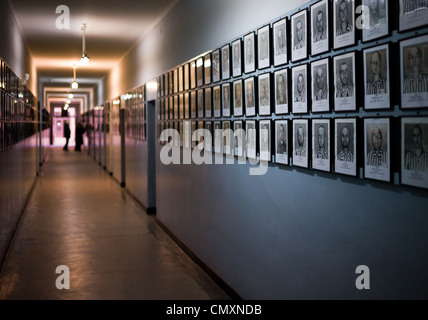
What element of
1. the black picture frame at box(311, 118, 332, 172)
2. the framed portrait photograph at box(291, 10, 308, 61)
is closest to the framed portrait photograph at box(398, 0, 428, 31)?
the black picture frame at box(311, 118, 332, 172)

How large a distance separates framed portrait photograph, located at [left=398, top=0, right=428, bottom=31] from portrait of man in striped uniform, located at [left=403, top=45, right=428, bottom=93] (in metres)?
0.10

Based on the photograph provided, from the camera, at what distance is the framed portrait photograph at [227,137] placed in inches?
175

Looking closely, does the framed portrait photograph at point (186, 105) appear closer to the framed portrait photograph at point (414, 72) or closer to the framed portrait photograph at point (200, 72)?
the framed portrait photograph at point (200, 72)

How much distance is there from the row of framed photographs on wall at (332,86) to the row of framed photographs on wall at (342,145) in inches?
3.4

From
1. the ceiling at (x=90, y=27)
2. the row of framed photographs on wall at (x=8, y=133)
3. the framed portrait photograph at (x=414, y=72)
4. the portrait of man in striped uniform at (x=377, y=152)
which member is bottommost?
the portrait of man in striped uniform at (x=377, y=152)

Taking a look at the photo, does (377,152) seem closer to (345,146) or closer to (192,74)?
(345,146)

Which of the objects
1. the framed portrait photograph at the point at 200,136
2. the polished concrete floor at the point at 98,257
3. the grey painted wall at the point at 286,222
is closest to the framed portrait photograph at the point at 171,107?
the grey painted wall at the point at 286,222

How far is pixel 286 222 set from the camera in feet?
11.3

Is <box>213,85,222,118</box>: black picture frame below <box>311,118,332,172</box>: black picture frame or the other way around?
the other way around

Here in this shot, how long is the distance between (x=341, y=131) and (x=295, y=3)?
3.48ft

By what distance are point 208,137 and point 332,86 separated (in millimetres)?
2448

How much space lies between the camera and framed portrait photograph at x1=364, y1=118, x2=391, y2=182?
235 centimetres

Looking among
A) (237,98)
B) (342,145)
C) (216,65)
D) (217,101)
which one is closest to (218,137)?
(217,101)

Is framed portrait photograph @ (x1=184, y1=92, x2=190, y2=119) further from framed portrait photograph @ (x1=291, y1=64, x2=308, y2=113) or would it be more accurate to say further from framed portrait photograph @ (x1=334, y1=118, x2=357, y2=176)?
framed portrait photograph @ (x1=334, y1=118, x2=357, y2=176)
